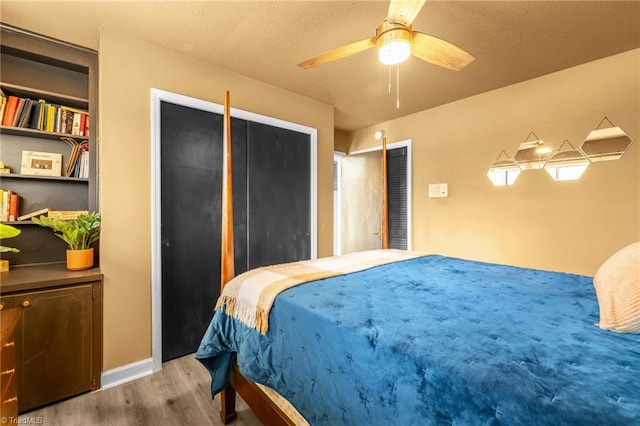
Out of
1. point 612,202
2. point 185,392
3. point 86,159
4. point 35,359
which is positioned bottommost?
point 185,392

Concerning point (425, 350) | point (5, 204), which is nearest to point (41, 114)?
point (5, 204)

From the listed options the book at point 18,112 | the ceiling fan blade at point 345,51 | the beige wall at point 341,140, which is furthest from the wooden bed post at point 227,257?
the beige wall at point 341,140

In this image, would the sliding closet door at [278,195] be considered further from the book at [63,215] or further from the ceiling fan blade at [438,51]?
the ceiling fan blade at [438,51]

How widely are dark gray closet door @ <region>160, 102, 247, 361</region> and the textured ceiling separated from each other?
59cm

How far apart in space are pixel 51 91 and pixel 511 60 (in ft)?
12.6

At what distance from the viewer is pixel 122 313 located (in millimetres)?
2041

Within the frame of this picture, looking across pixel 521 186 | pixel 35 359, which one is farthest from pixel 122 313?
pixel 521 186

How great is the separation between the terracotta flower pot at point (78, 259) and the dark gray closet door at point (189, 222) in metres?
0.49

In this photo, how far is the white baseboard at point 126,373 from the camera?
1.95 m

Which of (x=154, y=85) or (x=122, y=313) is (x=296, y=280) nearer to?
(x=122, y=313)

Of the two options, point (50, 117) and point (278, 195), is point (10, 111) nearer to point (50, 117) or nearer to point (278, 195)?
point (50, 117)

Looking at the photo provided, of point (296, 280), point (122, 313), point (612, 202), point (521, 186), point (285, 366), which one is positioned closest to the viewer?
point (285, 366)

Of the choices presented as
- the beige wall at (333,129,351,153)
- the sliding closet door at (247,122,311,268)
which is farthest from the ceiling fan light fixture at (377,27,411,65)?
the beige wall at (333,129,351,153)

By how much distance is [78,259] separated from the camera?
6.45 feet
